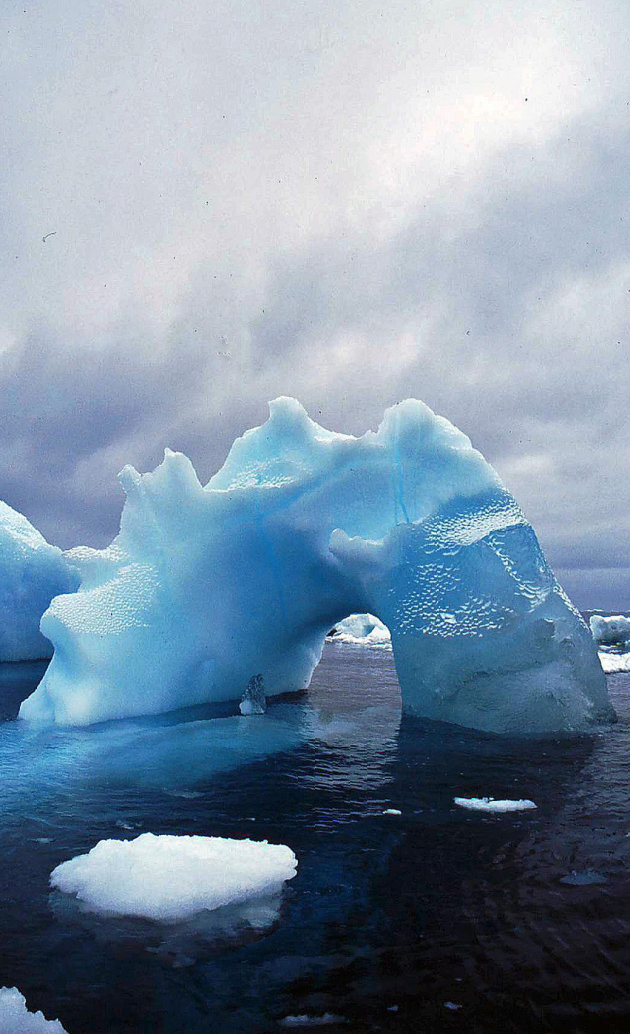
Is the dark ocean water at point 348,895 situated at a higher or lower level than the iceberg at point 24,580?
lower

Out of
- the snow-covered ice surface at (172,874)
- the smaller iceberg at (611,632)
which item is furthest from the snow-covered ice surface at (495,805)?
the smaller iceberg at (611,632)

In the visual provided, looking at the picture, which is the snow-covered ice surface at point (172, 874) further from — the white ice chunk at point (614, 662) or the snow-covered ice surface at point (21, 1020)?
the white ice chunk at point (614, 662)

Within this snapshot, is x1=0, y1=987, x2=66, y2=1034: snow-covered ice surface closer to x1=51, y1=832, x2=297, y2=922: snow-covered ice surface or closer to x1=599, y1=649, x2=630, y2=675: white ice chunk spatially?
x1=51, y1=832, x2=297, y2=922: snow-covered ice surface

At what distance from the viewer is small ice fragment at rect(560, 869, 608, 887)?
4.43 metres

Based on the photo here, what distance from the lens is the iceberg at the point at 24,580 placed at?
24.8m

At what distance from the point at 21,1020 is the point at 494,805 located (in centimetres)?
452

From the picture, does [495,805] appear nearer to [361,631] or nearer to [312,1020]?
[312,1020]

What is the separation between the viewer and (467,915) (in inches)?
158

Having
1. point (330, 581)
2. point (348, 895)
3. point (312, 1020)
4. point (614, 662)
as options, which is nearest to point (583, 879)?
point (348, 895)

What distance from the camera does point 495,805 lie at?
6176mm

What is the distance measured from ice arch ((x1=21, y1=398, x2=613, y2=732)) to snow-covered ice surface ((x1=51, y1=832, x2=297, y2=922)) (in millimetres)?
6225

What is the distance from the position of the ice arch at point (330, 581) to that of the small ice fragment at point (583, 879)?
17.7 ft

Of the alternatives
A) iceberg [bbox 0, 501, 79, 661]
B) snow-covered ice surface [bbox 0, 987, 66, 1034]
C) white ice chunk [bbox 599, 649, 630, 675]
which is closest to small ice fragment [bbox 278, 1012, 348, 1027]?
snow-covered ice surface [bbox 0, 987, 66, 1034]

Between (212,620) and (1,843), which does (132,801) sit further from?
(212,620)
